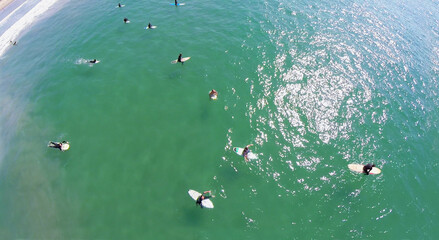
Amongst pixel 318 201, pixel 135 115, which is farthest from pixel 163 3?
pixel 318 201

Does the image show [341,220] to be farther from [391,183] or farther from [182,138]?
[182,138]

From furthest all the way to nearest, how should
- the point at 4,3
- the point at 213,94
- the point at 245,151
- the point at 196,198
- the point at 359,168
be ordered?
the point at 4,3 < the point at 213,94 < the point at 245,151 < the point at 359,168 < the point at 196,198

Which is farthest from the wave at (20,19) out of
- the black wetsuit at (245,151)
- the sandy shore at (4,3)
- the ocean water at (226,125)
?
the black wetsuit at (245,151)

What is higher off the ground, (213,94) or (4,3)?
(213,94)

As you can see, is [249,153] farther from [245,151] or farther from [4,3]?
[4,3]

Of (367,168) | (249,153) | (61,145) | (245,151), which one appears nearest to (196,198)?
(245,151)

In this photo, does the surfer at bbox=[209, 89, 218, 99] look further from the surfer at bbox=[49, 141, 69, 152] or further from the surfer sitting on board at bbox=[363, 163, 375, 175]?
the surfer sitting on board at bbox=[363, 163, 375, 175]

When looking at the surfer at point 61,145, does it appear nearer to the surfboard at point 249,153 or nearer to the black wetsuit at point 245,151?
the surfboard at point 249,153

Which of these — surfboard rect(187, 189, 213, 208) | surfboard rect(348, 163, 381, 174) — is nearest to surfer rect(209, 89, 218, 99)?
surfboard rect(187, 189, 213, 208)
